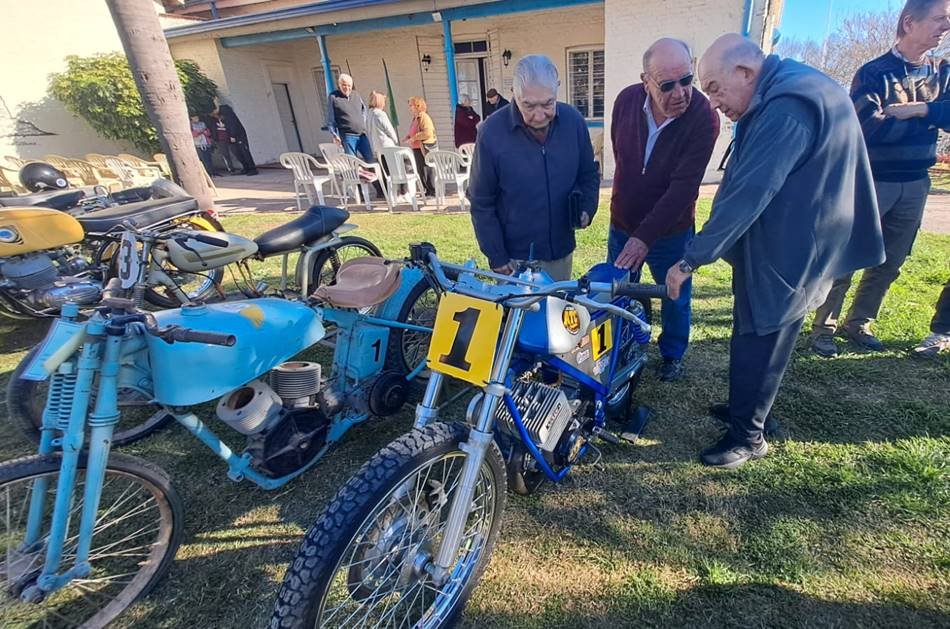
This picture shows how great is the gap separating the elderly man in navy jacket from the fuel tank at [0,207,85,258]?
326cm

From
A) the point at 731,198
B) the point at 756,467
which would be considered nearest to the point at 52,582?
the point at 731,198

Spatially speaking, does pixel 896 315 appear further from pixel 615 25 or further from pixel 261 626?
pixel 615 25

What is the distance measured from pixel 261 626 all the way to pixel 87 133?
16.1 meters

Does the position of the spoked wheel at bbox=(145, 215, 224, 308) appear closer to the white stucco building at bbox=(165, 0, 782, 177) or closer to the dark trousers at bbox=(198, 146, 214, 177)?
the white stucco building at bbox=(165, 0, 782, 177)

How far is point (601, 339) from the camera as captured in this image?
2.16m

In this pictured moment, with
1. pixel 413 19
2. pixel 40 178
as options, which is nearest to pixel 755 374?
pixel 40 178

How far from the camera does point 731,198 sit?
1804mm

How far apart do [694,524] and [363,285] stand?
1.96 metres

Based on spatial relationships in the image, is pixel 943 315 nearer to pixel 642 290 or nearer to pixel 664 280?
pixel 664 280

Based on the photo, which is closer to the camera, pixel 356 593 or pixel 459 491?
pixel 459 491

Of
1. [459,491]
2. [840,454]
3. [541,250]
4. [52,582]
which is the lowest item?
[840,454]

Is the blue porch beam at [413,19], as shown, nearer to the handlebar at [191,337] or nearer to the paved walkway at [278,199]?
the paved walkway at [278,199]

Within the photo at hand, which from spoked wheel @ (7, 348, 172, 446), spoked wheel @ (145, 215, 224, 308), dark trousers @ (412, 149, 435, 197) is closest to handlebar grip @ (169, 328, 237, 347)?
spoked wheel @ (7, 348, 172, 446)

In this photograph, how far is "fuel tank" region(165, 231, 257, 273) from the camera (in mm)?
3061
